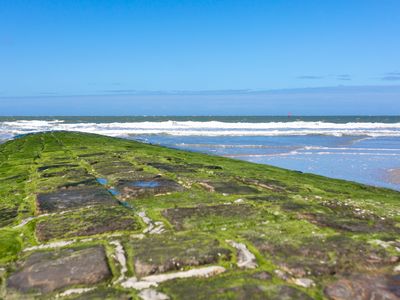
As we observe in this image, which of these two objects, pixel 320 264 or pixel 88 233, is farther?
pixel 88 233

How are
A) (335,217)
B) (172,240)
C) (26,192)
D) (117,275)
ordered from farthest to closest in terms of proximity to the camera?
(26,192)
(335,217)
(172,240)
(117,275)

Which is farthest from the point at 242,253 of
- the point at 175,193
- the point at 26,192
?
the point at 26,192

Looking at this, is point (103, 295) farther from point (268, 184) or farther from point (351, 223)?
point (268, 184)

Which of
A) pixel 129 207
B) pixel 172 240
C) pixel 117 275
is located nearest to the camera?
pixel 117 275

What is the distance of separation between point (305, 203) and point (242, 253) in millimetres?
3200

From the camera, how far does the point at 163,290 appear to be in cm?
450


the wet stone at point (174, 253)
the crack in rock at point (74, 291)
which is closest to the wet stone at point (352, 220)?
the wet stone at point (174, 253)

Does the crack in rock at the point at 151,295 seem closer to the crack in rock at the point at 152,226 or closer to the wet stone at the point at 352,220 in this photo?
the crack in rock at the point at 152,226

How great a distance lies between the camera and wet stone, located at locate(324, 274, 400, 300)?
4328 millimetres

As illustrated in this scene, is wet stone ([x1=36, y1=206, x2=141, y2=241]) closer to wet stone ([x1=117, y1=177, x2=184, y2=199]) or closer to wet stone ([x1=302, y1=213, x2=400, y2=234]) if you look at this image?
wet stone ([x1=117, y1=177, x2=184, y2=199])

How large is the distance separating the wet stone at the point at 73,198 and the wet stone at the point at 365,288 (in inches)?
198

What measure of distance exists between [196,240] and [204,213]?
1502 millimetres

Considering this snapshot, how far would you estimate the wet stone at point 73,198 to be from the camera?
8.20 metres

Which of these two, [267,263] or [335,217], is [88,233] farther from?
[335,217]
